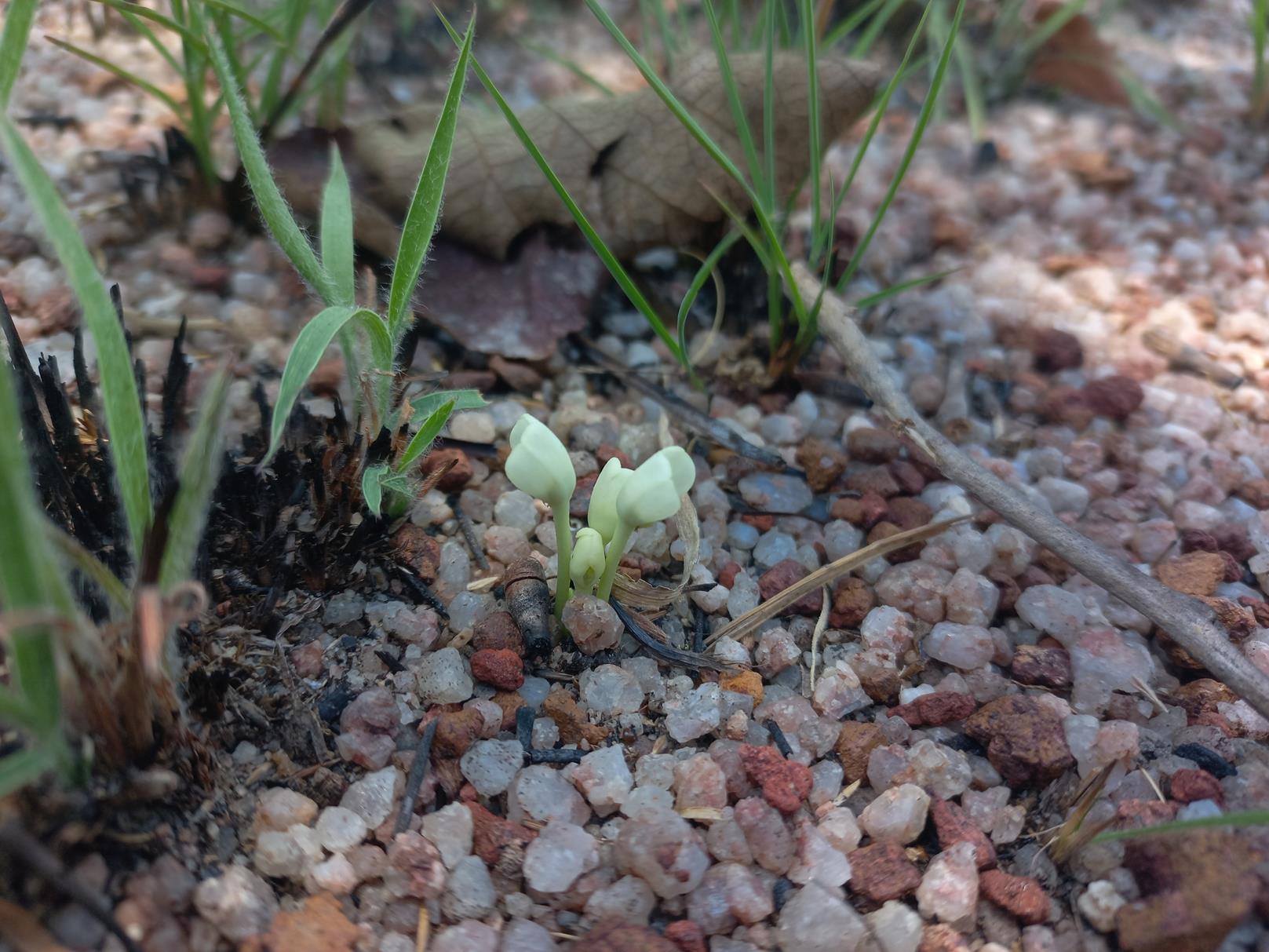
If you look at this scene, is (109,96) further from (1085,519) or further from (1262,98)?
(1262,98)

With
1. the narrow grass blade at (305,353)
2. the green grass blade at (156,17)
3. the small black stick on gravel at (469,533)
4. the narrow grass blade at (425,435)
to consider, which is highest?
the green grass blade at (156,17)

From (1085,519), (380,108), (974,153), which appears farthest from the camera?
(974,153)

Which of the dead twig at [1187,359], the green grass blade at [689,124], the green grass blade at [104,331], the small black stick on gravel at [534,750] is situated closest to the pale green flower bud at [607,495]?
the small black stick on gravel at [534,750]

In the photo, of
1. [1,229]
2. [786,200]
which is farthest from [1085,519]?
[1,229]

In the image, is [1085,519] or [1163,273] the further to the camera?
[1163,273]

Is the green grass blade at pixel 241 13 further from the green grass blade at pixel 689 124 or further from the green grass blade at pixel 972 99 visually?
the green grass blade at pixel 972 99

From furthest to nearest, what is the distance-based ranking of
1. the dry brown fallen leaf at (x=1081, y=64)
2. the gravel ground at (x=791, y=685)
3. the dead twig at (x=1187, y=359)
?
the dry brown fallen leaf at (x=1081, y=64) → the dead twig at (x=1187, y=359) → the gravel ground at (x=791, y=685)
